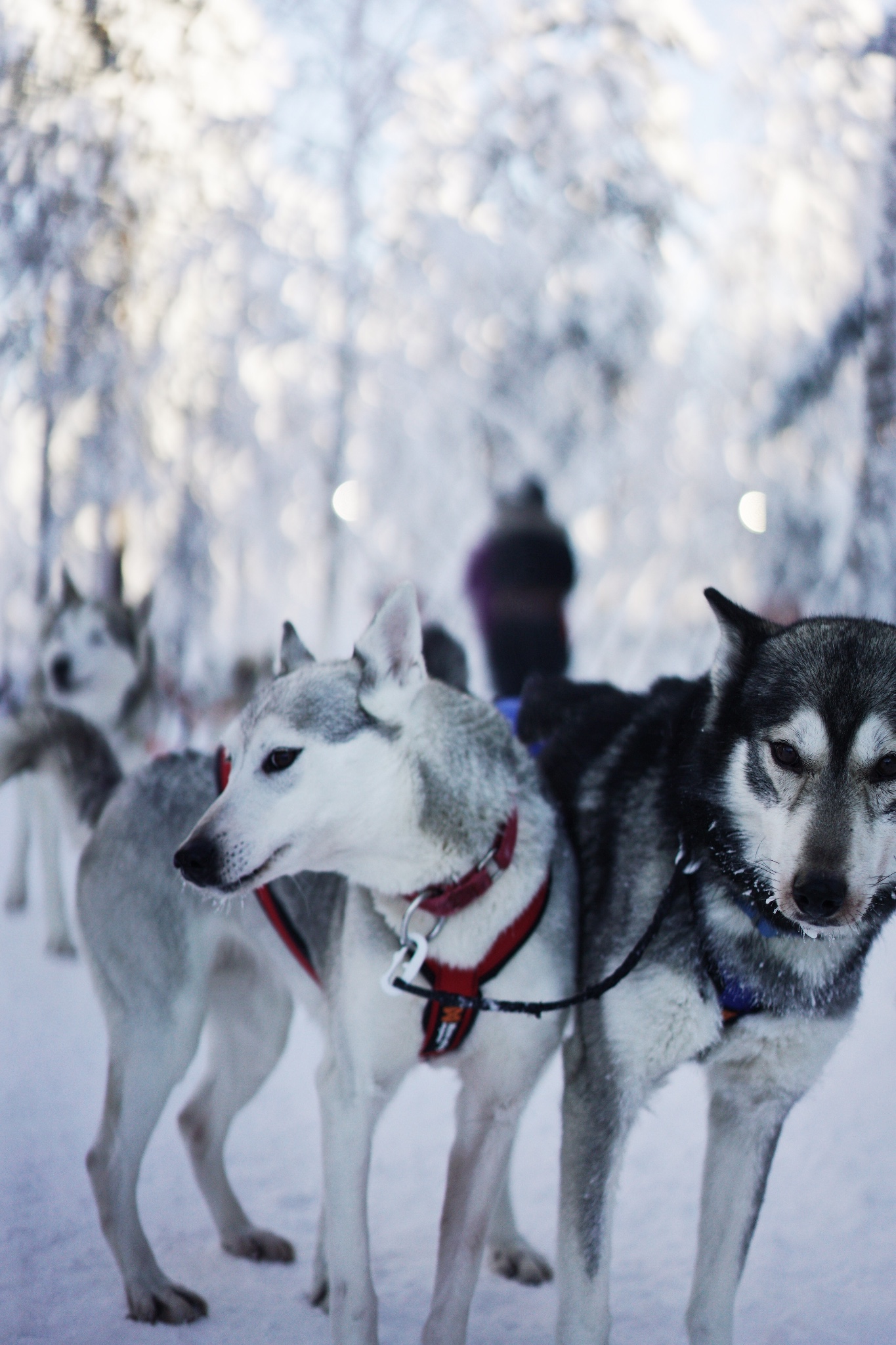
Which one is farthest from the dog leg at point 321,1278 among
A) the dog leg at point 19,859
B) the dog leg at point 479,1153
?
the dog leg at point 19,859

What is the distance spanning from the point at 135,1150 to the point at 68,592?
2.16 metres

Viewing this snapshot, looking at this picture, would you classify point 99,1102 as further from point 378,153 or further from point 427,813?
point 378,153

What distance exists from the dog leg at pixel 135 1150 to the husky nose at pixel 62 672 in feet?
6.30

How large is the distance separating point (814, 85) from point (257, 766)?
10.9 feet

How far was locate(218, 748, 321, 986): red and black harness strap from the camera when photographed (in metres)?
1.77

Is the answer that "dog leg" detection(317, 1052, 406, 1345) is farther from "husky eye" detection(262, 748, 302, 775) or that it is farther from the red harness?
"husky eye" detection(262, 748, 302, 775)

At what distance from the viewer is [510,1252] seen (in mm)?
2025

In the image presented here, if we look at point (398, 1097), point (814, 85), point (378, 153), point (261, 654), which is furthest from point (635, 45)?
point (398, 1097)

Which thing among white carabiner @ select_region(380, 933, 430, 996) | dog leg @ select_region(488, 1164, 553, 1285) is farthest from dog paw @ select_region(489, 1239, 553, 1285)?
white carabiner @ select_region(380, 933, 430, 996)

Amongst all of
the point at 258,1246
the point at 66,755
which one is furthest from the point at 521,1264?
the point at 66,755

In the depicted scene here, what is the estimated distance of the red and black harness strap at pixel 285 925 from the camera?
1774 millimetres

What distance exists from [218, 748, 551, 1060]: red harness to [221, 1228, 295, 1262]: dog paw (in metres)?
0.75

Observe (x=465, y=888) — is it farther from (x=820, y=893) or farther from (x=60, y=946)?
(x=60, y=946)

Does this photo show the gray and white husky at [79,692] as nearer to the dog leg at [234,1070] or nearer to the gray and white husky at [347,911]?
the dog leg at [234,1070]
